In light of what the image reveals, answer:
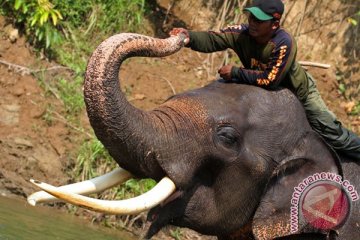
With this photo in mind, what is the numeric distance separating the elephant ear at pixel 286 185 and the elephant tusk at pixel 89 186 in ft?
3.14

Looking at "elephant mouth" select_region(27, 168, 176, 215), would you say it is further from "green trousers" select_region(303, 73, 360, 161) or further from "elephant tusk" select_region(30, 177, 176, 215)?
"green trousers" select_region(303, 73, 360, 161)

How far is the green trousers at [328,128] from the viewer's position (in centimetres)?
567

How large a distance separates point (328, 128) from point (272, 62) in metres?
0.54

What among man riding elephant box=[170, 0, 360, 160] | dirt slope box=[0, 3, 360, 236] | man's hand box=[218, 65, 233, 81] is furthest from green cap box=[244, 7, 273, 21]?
dirt slope box=[0, 3, 360, 236]

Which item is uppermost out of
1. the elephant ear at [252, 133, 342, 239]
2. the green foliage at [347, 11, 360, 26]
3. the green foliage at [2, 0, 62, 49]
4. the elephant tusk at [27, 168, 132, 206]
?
the elephant tusk at [27, 168, 132, 206]

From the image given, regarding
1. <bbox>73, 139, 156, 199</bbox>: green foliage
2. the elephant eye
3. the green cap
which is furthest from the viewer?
<bbox>73, 139, 156, 199</bbox>: green foliage

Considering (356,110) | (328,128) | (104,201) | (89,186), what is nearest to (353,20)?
(356,110)

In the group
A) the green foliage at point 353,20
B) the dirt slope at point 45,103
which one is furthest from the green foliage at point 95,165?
the green foliage at point 353,20

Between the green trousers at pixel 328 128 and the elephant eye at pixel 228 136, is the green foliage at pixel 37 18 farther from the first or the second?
the elephant eye at pixel 228 136

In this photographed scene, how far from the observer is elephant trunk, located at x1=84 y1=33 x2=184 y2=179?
183 inches

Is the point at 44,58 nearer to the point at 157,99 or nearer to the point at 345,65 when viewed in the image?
the point at 157,99

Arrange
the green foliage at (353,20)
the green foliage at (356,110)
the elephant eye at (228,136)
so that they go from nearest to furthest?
the elephant eye at (228,136)
the green foliage at (353,20)
the green foliage at (356,110)

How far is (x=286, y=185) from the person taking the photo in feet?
18.3

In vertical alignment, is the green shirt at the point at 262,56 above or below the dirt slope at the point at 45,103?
above
